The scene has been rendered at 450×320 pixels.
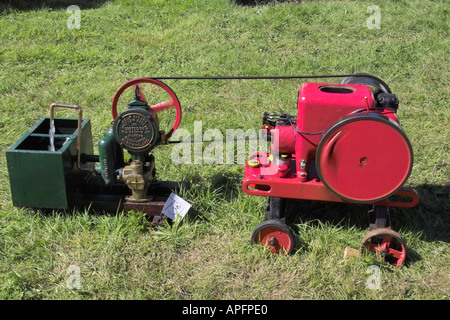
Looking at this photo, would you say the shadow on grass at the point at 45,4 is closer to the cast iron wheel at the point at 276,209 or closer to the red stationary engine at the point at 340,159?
the red stationary engine at the point at 340,159

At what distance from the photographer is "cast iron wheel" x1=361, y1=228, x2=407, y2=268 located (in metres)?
3.04

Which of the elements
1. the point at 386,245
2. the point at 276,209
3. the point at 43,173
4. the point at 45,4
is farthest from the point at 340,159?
the point at 45,4

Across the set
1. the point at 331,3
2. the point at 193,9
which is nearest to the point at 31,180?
the point at 193,9

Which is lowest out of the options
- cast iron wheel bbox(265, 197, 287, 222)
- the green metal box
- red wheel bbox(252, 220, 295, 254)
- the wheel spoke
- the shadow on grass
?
the wheel spoke

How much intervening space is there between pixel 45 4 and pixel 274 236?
7.00m

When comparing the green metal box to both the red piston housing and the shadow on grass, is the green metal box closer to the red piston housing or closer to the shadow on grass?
the red piston housing

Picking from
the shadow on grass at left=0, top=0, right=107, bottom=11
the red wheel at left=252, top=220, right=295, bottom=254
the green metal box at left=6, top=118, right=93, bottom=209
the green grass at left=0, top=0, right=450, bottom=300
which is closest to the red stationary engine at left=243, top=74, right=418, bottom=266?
the red wheel at left=252, top=220, right=295, bottom=254

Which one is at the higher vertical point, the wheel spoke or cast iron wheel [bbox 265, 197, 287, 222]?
cast iron wheel [bbox 265, 197, 287, 222]

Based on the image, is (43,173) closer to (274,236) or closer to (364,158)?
(274,236)

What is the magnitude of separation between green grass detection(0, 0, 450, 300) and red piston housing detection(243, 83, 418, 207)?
1.39 ft

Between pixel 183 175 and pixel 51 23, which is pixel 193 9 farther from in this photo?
pixel 183 175

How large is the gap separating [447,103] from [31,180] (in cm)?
448

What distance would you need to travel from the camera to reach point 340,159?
113 inches

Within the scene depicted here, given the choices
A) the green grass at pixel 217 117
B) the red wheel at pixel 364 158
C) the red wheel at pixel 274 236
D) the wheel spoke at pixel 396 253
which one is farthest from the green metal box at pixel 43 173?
the wheel spoke at pixel 396 253
